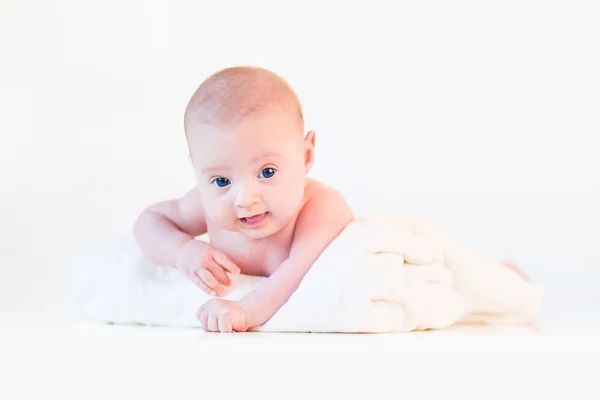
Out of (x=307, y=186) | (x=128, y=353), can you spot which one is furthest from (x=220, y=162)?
(x=128, y=353)

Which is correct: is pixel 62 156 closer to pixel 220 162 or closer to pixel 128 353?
pixel 220 162

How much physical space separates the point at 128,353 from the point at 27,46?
2.00 m

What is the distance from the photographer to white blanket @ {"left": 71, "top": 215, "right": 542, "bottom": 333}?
1640mm

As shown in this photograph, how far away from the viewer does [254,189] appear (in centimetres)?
168

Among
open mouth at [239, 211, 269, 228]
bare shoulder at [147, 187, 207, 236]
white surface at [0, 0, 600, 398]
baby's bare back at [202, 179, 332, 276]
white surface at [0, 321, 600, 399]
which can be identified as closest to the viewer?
white surface at [0, 321, 600, 399]

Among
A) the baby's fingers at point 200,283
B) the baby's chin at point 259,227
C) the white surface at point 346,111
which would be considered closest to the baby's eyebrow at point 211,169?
the baby's chin at point 259,227

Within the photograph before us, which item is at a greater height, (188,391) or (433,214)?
(433,214)

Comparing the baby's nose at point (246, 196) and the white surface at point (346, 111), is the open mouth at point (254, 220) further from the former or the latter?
the white surface at point (346, 111)

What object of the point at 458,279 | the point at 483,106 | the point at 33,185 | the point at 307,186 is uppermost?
the point at 483,106

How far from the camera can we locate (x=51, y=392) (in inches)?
48.6

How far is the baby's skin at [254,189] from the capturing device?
1.67m

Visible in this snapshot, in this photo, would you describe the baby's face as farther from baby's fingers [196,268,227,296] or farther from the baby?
baby's fingers [196,268,227,296]

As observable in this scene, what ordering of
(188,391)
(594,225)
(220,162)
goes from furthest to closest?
(594,225)
(220,162)
(188,391)

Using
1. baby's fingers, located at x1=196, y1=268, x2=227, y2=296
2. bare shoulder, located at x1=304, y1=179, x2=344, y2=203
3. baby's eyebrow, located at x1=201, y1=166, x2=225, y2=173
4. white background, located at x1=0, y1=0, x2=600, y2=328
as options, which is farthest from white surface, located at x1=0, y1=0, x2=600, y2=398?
baby's eyebrow, located at x1=201, y1=166, x2=225, y2=173
